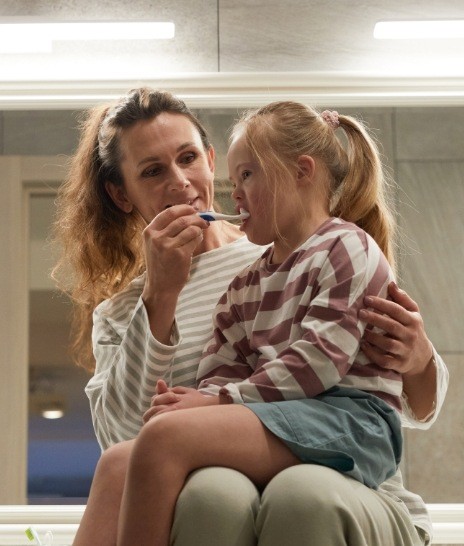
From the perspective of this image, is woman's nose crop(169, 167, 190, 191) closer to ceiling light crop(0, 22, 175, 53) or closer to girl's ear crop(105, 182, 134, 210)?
girl's ear crop(105, 182, 134, 210)

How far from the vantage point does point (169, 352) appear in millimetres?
1154

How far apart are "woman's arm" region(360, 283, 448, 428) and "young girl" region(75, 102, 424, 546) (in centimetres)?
2

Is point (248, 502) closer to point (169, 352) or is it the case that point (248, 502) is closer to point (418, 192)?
point (169, 352)

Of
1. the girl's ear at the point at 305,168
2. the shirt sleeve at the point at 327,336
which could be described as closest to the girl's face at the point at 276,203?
the girl's ear at the point at 305,168

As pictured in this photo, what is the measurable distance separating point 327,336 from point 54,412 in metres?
0.84

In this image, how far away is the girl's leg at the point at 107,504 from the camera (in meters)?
1.03

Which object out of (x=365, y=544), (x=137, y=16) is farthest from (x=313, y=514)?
(x=137, y=16)

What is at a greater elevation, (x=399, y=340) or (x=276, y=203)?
(x=276, y=203)

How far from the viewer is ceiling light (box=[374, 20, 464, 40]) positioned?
70.4 inches

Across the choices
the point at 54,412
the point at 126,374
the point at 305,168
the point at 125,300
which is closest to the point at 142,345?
the point at 126,374

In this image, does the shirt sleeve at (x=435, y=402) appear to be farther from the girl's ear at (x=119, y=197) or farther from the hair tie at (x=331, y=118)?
the girl's ear at (x=119, y=197)

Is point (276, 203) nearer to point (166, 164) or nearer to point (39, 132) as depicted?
point (166, 164)

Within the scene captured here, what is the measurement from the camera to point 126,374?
4.01 ft

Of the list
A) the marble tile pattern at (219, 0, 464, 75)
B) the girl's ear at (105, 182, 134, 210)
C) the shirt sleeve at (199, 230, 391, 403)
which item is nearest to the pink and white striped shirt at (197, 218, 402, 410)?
the shirt sleeve at (199, 230, 391, 403)
